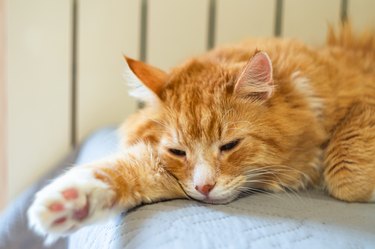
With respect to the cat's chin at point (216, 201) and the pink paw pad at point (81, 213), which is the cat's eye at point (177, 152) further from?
the pink paw pad at point (81, 213)

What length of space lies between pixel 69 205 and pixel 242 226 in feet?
0.96

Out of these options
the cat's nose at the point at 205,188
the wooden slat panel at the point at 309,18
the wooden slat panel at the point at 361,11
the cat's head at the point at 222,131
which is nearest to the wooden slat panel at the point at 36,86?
the cat's head at the point at 222,131

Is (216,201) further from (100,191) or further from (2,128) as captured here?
(2,128)

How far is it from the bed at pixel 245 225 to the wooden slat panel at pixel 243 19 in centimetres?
92

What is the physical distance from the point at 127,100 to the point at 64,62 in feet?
0.92

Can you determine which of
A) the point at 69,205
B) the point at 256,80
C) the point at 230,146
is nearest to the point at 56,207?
the point at 69,205

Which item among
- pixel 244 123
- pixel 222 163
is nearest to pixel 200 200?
pixel 222 163

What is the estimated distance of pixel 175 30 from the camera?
1732 mm

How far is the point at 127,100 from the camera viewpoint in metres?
1.75

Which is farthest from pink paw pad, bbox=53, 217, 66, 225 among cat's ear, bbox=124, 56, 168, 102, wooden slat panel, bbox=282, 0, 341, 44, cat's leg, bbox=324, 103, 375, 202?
wooden slat panel, bbox=282, 0, 341, 44

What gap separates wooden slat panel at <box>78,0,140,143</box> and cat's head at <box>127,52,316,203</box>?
0.70 metres

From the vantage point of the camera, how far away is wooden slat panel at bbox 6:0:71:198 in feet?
5.41

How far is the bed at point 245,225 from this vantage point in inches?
27.0

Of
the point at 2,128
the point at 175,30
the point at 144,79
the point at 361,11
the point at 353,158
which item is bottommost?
the point at 2,128
